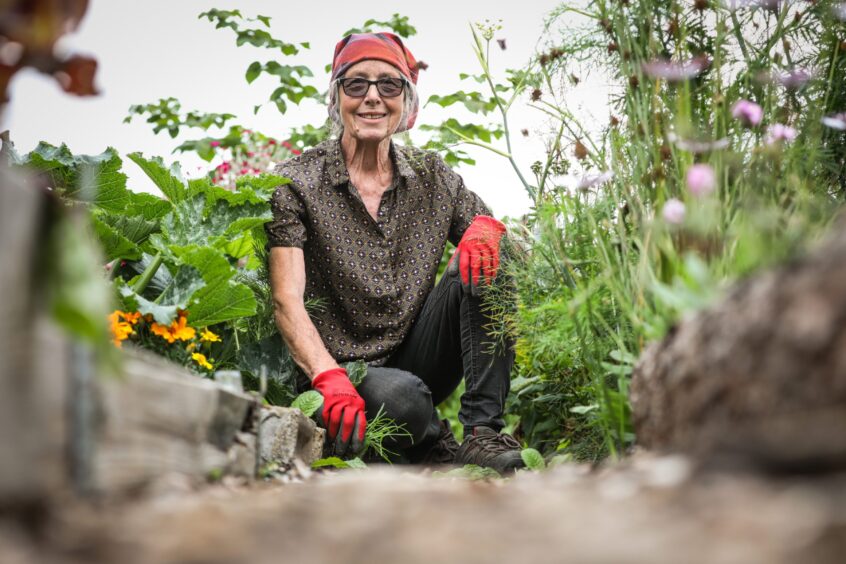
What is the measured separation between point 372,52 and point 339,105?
0.26 metres

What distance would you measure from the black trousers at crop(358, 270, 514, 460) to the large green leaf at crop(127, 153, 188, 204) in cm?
92

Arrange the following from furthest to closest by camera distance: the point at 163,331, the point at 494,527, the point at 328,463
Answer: the point at 328,463 < the point at 163,331 < the point at 494,527

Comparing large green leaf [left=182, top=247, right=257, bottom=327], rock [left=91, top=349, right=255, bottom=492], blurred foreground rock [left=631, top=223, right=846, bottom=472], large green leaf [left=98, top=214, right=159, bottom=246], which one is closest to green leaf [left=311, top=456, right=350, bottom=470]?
large green leaf [left=182, top=247, right=257, bottom=327]

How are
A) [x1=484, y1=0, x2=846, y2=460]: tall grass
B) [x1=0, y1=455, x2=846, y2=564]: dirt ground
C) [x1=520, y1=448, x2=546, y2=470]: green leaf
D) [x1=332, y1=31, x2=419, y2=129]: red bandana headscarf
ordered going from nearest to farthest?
[x1=0, y1=455, x2=846, y2=564]: dirt ground → [x1=484, y1=0, x2=846, y2=460]: tall grass → [x1=520, y1=448, x2=546, y2=470]: green leaf → [x1=332, y1=31, x2=419, y2=129]: red bandana headscarf

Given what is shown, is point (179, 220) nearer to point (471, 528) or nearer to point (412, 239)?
point (412, 239)

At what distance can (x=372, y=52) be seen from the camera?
3.21 meters

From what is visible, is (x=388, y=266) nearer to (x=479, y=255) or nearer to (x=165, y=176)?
(x=479, y=255)

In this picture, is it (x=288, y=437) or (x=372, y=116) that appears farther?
(x=372, y=116)

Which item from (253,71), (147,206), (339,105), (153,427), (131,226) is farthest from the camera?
(253,71)

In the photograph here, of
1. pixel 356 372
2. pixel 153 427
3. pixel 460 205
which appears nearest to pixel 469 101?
pixel 460 205

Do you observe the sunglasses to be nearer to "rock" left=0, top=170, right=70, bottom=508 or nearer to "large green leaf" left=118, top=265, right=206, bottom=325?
"large green leaf" left=118, top=265, right=206, bottom=325

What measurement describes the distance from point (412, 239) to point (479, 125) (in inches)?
45.7

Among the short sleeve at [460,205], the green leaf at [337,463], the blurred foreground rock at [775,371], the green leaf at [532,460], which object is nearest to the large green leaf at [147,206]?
the green leaf at [337,463]

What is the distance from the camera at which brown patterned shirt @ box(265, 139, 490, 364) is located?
310cm
